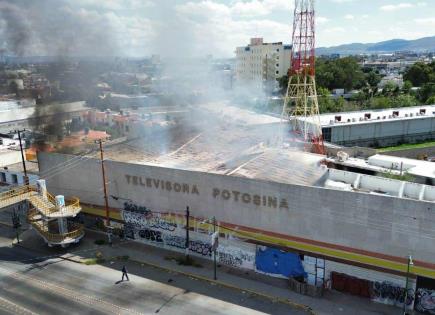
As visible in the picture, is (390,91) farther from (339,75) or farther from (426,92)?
(339,75)

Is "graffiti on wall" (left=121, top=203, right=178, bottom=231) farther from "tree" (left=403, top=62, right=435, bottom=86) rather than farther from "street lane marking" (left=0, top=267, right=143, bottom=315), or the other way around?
"tree" (left=403, top=62, right=435, bottom=86)

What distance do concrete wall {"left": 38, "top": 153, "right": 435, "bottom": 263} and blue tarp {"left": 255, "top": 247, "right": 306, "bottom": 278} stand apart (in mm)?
1363

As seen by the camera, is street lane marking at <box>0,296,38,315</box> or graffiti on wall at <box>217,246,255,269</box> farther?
graffiti on wall at <box>217,246,255,269</box>

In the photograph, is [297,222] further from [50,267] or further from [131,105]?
[131,105]

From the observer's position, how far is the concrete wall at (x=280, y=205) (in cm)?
2003

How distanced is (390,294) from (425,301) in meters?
1.62

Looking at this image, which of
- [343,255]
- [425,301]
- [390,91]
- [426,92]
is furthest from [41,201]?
[390,91]

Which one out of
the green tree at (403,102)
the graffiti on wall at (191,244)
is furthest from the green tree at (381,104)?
the graffiti on wall at (191,244)

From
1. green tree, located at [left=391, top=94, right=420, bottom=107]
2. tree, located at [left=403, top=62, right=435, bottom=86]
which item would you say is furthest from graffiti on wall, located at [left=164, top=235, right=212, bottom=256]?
tree, located at [left=403, top=62, right=435, bottom=86]

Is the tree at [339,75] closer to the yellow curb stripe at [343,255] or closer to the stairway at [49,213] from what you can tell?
the yellow curb stripe at [343,255]

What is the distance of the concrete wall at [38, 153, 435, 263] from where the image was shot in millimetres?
20031

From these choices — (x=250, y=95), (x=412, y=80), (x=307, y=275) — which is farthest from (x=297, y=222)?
(x=412, y=80)

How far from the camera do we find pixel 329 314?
67.5 ft

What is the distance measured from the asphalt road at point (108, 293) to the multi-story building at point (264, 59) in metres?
67.6
